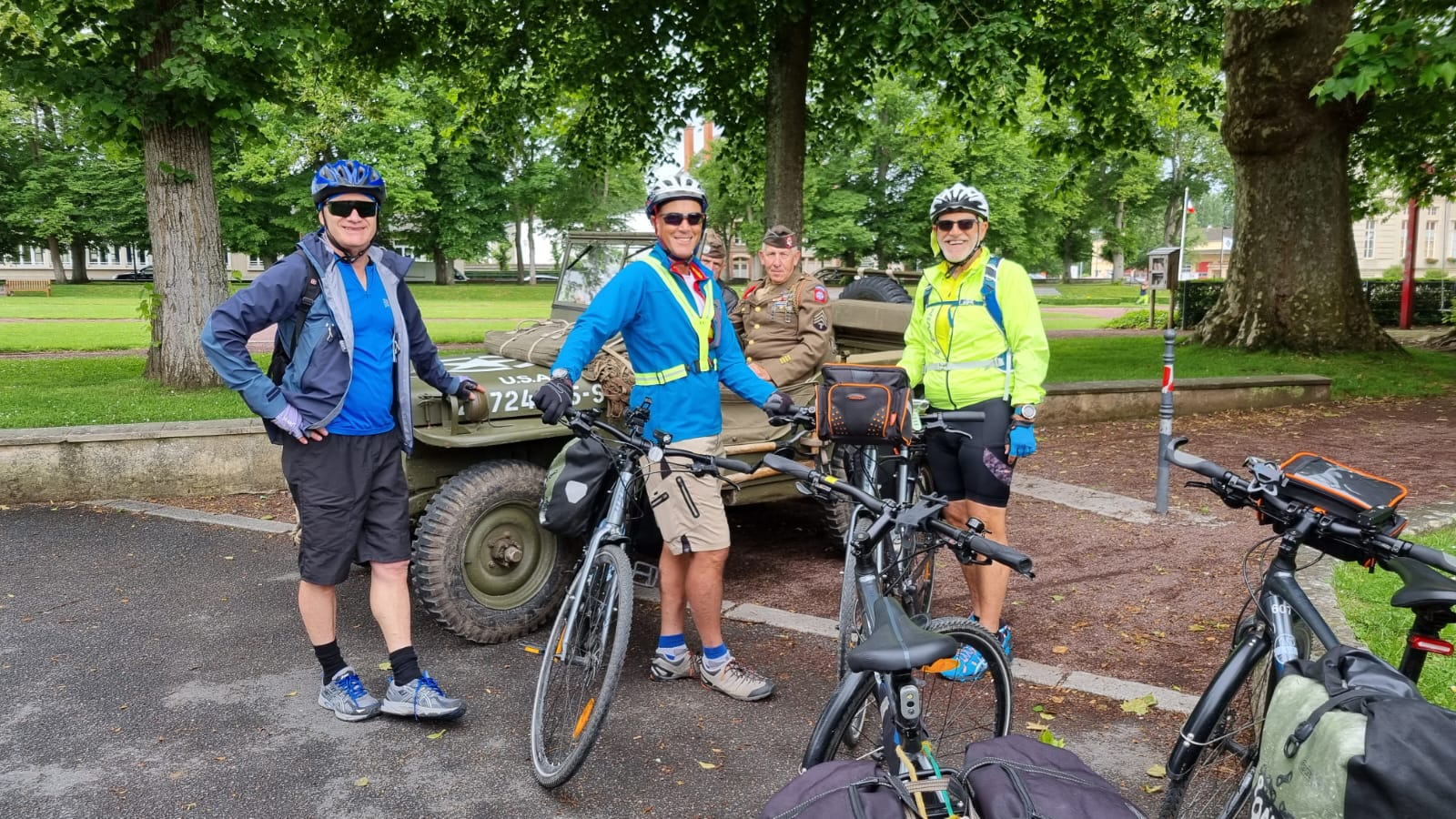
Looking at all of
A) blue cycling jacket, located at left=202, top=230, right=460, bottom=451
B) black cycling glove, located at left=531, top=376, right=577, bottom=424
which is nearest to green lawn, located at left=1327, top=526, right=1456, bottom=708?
black cycling glove, located at left=531, top=376, right=577, bottom=424

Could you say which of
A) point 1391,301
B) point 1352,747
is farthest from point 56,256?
point 1352,747

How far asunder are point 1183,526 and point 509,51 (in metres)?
9.87

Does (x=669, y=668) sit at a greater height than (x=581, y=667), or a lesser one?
lesser

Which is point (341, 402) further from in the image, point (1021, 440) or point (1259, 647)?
point (1259, 647)

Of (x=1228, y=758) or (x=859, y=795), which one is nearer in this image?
(x=859, y=795)

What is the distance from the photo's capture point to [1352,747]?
1803 millimetres

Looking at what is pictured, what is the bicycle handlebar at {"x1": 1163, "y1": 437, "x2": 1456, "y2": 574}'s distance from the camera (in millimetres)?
2340

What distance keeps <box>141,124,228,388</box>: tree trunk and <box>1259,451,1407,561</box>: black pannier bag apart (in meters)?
9.67

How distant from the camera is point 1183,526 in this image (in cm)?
694

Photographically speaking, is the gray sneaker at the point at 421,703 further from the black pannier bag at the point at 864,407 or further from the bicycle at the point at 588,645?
the black pannier bag at the point at 864,407

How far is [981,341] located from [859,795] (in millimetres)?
2668

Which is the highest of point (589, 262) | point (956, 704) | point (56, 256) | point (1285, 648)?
point (56, 256)

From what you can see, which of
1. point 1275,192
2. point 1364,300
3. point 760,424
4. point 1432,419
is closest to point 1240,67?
point 1275,192

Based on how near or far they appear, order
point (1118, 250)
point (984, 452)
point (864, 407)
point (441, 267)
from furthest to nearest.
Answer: point (1118, 250)
point (441, 267)
point (984, 452)
point (864, 407)
